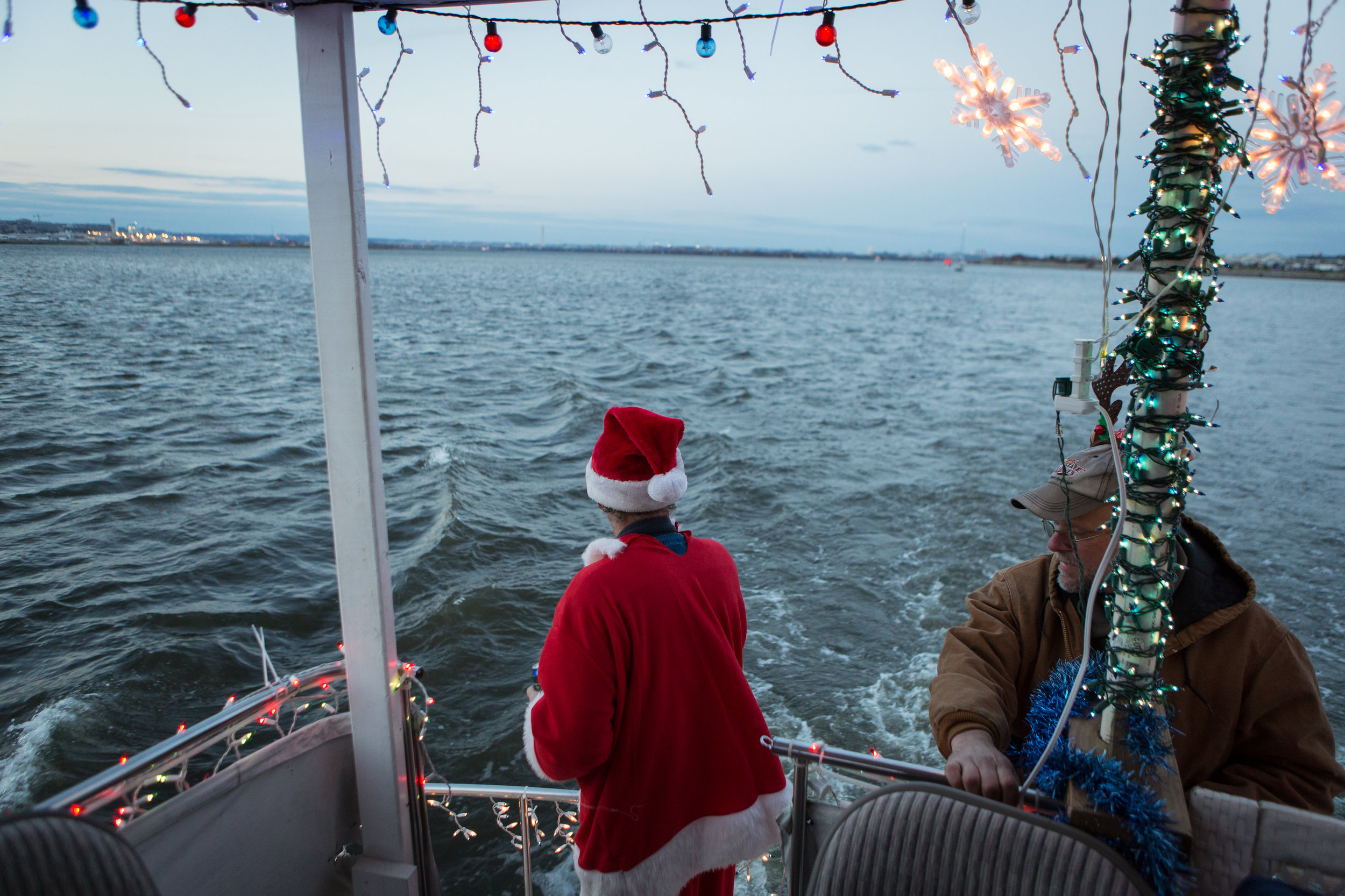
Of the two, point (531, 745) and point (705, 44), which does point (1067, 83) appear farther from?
point (531, 745)

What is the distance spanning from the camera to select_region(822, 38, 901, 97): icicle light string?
7.22ft

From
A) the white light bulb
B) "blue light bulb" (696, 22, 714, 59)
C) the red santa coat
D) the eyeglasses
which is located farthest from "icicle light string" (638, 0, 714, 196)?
the eyeglasses

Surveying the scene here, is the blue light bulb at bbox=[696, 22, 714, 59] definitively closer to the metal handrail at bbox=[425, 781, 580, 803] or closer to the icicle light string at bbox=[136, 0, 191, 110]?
the icicle light string at bbox=[136, 0, 191, 110]

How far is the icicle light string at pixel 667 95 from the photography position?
7.69 feet

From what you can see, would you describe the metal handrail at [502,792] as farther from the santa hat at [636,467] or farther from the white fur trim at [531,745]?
the santa hat at [636,467]

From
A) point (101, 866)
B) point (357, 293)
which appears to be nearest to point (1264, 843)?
point (101, 866)

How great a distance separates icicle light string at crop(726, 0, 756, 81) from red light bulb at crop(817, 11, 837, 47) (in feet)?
0.76

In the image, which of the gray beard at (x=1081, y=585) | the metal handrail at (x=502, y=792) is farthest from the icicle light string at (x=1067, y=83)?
the metal handrail at (x=502, y=792)

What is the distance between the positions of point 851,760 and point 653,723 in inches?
22.9

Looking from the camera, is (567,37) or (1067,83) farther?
(567,37)

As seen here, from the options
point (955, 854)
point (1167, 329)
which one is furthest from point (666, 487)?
point (1167, 329)

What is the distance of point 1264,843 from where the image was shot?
1553mm

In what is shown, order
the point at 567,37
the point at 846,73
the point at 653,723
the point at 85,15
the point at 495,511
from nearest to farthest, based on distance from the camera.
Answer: the point at 85,15, the point at 653,723, the point at 846,73, the point at 567,37, the point at 495,511

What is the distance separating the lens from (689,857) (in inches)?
76.6
